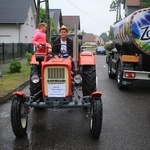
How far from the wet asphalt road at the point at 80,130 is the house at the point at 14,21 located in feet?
89.4

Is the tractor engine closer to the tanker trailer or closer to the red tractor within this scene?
the red tractor

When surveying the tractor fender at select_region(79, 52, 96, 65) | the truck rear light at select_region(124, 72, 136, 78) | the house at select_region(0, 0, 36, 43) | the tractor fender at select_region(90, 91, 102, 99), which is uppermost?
the house at select_region(0, 0, 36, 43)

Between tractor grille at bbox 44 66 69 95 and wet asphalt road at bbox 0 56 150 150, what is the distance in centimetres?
92

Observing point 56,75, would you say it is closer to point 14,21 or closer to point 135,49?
point 135,49

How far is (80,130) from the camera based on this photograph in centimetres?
621

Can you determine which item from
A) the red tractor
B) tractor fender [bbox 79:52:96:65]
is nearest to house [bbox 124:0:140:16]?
tractor fender [bbox 79:52:96:65]

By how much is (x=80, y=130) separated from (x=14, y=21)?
3014cm

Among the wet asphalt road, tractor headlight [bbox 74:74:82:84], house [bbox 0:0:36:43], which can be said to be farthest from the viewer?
house [bbox 0:0:36:43]

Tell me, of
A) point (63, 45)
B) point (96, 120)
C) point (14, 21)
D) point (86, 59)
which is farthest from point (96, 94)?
point (14, 21)

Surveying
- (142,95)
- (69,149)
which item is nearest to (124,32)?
(142,95)

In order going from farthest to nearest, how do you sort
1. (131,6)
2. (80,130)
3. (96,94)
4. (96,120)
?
(131,6)
(80,130)
(96,94)
(96,120)

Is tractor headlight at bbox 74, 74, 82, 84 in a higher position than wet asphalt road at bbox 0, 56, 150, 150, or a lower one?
higher

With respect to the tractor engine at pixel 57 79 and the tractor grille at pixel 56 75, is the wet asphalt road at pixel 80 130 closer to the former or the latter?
the tractor engine at pixel 57 79

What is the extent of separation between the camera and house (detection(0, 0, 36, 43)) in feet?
115
